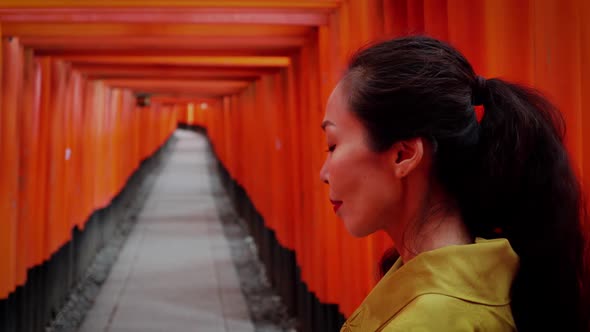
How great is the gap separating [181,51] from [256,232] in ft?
20.0

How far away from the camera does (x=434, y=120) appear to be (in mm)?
1362

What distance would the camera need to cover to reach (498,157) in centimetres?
139

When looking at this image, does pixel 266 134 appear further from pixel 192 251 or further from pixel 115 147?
pixel 115 147

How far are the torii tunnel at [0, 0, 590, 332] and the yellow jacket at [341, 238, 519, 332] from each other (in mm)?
438

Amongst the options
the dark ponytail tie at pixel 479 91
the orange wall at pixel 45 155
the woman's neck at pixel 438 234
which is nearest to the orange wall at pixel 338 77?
the dark ponytail tie at pixel 479 91

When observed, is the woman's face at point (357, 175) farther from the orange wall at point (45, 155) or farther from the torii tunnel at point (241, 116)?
the orange wall at point (45, 155)

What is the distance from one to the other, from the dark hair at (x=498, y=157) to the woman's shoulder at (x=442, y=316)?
0.44 feet

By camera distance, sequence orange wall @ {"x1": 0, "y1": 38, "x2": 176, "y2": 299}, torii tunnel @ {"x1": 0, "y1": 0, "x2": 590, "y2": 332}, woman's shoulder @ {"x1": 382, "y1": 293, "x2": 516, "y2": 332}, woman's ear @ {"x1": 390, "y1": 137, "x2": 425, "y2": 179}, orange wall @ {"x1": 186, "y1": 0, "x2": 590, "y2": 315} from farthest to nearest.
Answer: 1. orange wall @ {"x1": 0, "y1": 38, "x2": 176, "y2": 299}
2. torii tunnel @ {"x1": 0, "y1": 0, "x2": 590, "y2": 332}
3. orange wall @ {"x1": 186, "y1": 0, "x2": 590, "y2": 315}
4. woman's ear @ {"x1": 390, "y1": 137, "x2": 425, "y2": 179}
5. woman's shoulder @ {"x1": 382, "y1": 293, "x2": 516, "y2": 332}

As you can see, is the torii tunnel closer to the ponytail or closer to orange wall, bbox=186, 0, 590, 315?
orange wall, bbox=186, 0, 590, 315

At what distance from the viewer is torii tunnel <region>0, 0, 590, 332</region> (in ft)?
8.07

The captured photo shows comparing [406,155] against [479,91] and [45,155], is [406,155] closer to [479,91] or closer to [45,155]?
[479,91]

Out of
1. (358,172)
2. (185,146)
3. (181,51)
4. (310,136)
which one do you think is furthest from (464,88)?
(185,146)

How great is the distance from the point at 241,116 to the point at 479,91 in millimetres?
13811

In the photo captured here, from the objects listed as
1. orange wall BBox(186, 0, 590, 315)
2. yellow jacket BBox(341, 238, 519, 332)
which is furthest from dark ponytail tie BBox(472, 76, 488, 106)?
orange wall BBox(186, 0, 590, 315)
